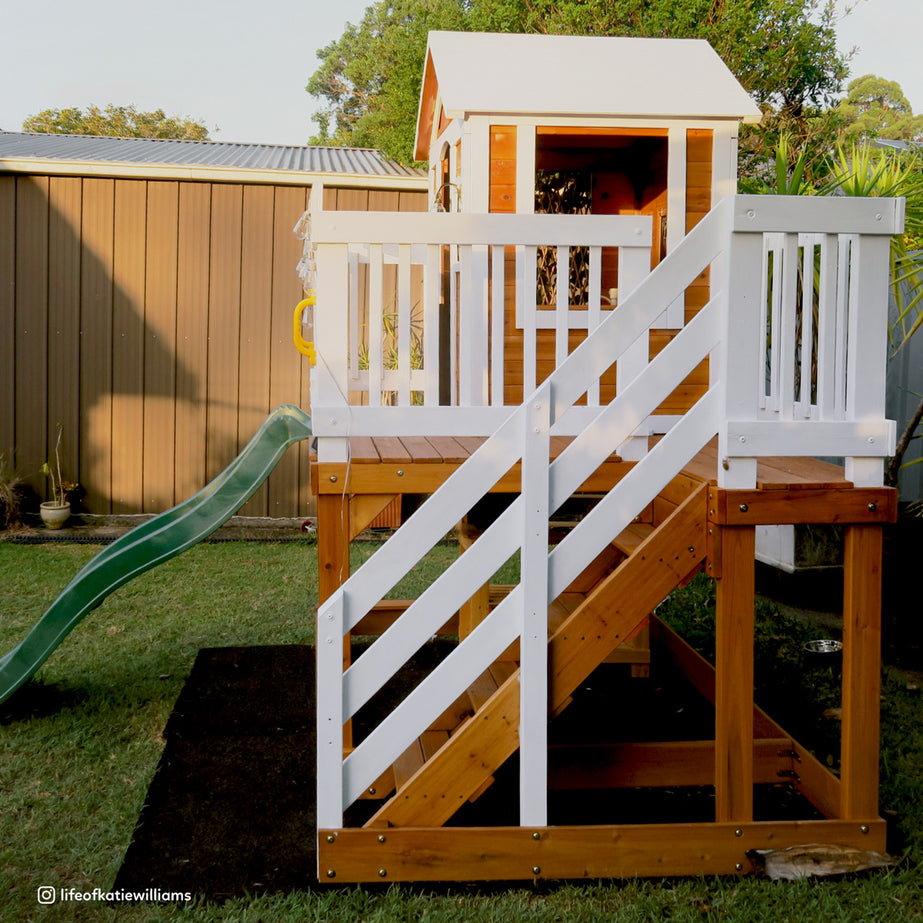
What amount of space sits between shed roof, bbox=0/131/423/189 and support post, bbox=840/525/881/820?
6526 millimetres

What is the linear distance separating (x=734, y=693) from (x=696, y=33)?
11.9 metres

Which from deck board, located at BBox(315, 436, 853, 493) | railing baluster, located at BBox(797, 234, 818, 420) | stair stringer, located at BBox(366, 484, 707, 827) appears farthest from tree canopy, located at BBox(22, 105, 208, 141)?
stair stringer, located at BBox(366, 484, 707, 827)

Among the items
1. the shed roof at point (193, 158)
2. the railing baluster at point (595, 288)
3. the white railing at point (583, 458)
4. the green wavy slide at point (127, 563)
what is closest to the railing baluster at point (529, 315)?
the railing baluster at point (595, 288)

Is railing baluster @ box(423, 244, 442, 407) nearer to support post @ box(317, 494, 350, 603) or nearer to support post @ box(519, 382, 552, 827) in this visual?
support post @ box(317, 494, 350, 603)

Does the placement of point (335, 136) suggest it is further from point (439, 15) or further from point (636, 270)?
point (636, 270)

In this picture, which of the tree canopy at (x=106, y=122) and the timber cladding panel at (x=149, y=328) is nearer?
the timber cladding panel at (x=149, y=328)

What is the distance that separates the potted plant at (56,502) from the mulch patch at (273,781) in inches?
147

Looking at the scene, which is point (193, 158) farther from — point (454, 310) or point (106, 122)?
point (106, 122)

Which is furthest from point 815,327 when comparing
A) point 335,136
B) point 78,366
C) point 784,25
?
point 335,136

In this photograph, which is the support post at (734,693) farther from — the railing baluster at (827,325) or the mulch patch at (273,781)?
the railing baluster at (827,325)

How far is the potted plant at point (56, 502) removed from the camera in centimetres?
815

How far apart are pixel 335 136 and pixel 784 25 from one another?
13.3 metres

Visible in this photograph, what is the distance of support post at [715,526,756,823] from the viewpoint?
2855 millimetres

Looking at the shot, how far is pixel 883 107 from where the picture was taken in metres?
29.2
